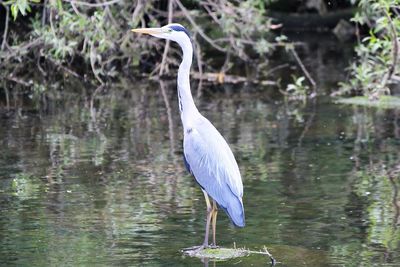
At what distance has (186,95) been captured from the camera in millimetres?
7996

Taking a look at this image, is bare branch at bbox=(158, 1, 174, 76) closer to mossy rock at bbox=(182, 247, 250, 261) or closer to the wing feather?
the wing feather

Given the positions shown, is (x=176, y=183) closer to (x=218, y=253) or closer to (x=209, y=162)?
(x=209, y=162)

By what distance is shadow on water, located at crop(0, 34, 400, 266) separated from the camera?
7.52m

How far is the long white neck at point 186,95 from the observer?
794cm

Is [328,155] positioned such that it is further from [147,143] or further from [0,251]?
[0,251]

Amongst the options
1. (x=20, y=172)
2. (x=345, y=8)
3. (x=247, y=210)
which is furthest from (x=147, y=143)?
(x=345, y=8)

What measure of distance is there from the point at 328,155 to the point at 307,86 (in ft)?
18.2

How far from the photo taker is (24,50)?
1631 cm

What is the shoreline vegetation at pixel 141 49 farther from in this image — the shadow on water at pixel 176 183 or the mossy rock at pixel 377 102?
the shadow on water at pixel 176 183

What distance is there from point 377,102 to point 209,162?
7.70 m

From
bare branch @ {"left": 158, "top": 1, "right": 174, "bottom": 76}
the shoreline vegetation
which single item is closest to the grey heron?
the shoreline vegetation

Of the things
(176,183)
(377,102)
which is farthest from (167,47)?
(176,183)

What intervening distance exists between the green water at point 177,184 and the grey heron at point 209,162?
0.37 meters

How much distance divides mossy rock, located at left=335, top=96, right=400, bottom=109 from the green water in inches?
13.2
